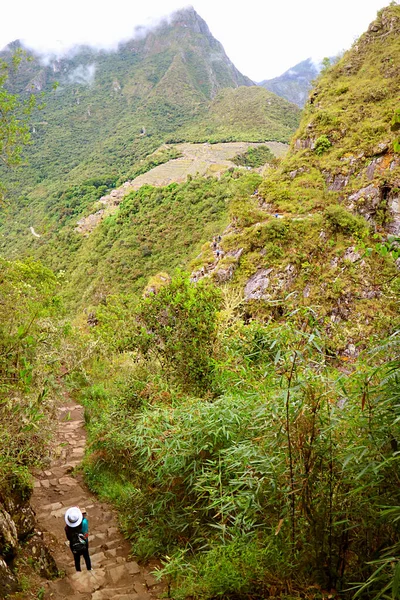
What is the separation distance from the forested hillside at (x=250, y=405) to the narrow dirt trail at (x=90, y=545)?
0.18m

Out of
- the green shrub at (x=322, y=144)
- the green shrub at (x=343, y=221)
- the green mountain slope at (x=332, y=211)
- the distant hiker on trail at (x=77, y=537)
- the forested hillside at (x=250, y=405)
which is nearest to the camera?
the forested hillside at (x=250, y=405)

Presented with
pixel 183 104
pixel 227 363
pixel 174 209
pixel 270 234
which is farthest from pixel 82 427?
pixel 183 104

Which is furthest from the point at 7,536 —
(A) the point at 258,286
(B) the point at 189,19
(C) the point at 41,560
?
(B) the point at 189,19

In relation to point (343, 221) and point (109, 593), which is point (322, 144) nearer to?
point (343, 221)

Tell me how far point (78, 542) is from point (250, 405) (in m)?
2.52

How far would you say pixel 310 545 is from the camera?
95.9 inches

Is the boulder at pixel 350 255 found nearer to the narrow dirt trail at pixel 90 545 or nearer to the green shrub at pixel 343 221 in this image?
the green shrub at pixel 343 221

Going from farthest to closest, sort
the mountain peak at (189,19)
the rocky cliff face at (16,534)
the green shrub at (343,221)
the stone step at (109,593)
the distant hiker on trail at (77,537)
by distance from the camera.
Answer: the mountain peak at (189,19), the green shrub at (343,221), the distant hiker on trail at (77,537), the stone step at (109,593), the rocky cliff face at (16,534)

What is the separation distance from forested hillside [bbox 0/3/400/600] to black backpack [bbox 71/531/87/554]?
1.77 ft

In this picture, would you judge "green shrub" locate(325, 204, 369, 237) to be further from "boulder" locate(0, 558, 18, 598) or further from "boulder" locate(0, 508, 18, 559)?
"boulder" locate(0, 558, 18, 598)

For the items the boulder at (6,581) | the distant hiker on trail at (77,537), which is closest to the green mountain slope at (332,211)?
the distant hiker on trail at (77,537)

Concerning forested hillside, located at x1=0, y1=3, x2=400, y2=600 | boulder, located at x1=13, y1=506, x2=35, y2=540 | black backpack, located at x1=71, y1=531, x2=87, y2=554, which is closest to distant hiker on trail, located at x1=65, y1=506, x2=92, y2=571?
black backpack, located at x1=71, y1=531, x2=87, y2=554

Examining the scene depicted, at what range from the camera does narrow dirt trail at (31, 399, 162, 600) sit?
3844 mm

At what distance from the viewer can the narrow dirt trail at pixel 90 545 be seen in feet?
12.6
